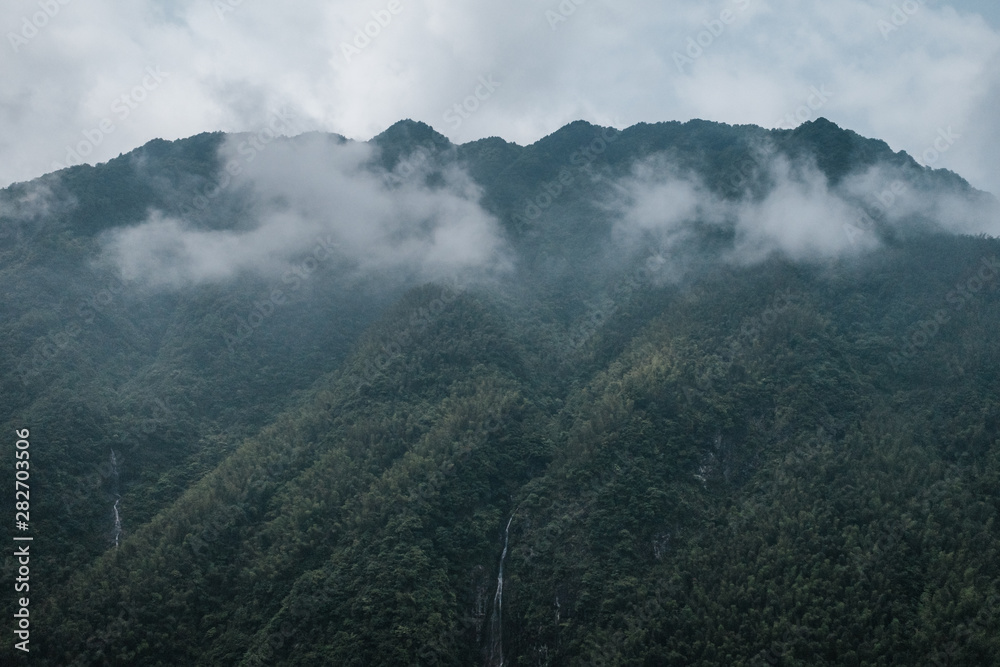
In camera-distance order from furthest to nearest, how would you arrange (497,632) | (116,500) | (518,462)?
(518,462), (116,500), (497,632)

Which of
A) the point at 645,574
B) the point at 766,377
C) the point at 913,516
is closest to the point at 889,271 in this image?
the point at 766,377

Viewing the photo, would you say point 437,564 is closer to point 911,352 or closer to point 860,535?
point 860,535

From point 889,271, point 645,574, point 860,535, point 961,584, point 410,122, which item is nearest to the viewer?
point 961,584

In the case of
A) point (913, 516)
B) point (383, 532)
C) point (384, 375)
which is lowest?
point (913, 516)

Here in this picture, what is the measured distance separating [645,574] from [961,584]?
19.4 m

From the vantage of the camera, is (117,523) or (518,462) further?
(518,462)

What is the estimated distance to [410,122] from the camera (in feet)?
398

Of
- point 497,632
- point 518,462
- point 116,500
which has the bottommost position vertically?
point 497,632

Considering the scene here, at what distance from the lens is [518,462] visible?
5916 cm

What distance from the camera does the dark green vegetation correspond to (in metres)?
43.9

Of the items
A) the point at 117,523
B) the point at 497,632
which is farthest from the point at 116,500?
the point at 497,632

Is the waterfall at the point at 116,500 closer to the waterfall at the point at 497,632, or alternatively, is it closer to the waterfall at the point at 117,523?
the waterfall at the point at 117,523

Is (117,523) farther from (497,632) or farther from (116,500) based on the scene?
(497,632)

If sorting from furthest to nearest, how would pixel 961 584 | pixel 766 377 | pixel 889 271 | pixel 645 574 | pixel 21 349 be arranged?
pixel 889 271, pixel 21 349, pixel 766 377, pixel 645 574, pixel 961 584
